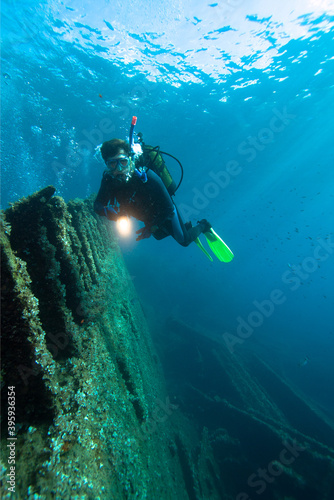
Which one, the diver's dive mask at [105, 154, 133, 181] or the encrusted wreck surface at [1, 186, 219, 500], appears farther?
the diver's dive mask at [105, 154, 133, 181]

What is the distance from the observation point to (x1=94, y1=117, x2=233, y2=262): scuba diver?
3.97 meters

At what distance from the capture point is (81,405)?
218cm

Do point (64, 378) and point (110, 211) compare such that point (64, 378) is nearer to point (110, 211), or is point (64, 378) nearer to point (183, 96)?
point (110, 211)

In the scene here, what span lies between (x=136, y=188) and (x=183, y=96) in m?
14.6

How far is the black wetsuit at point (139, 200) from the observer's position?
4238 mm

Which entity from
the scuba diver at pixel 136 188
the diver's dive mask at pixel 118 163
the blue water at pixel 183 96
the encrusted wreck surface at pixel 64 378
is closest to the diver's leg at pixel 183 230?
the scuba diver at pixel 136 188

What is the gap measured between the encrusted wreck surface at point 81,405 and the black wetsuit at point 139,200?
20.2 inches

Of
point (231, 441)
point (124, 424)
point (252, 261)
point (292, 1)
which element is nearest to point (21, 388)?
point (124, 424)

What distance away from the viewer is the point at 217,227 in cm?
6475

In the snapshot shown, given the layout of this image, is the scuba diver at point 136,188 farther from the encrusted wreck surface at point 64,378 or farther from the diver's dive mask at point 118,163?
the encrusted wreck surface at point 64,378

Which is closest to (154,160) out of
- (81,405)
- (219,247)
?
(219,247)

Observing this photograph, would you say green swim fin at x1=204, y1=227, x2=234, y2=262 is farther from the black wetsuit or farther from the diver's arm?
the diver's arm

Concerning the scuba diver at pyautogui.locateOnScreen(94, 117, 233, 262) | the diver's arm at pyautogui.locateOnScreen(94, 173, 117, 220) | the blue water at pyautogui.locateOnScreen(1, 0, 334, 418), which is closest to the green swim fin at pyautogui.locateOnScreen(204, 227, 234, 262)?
the scuba diver at pyautogui.locateOnScreen(94, 117, 233, 262)

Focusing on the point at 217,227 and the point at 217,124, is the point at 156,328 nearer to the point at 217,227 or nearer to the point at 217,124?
the point at 217,124
